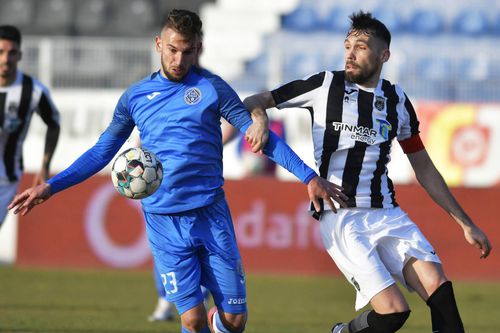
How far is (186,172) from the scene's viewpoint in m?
6.08

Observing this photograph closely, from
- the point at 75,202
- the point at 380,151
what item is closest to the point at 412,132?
the point at 380,151

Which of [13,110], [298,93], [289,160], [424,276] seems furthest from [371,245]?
[13,110]

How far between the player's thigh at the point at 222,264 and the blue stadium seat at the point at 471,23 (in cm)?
1614

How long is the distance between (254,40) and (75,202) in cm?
761

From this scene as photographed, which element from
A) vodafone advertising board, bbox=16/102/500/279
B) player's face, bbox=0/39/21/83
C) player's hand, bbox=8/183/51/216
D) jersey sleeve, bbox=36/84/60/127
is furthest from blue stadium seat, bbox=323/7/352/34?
player's hand, bbox=8/183/51/216

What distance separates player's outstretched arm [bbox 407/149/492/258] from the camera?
21.1ft

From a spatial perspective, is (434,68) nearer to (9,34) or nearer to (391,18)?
(391,18)

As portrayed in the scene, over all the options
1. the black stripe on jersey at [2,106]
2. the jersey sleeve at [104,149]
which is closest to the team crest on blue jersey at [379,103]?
the jersey sleeve at [104,149]

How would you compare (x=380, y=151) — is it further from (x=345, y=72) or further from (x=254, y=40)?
(x=254, y=40)

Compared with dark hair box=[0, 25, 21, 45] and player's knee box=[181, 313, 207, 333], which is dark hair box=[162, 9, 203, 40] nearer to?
player's knee box=[181, 313, 207, 333]

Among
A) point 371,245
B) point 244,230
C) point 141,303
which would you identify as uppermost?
point 371,245

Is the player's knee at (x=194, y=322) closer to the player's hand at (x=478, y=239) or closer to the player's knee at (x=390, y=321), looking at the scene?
the player's knee at (x=390, y=321)

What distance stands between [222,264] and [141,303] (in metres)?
5.23

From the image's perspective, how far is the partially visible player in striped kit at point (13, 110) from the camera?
336 inches
